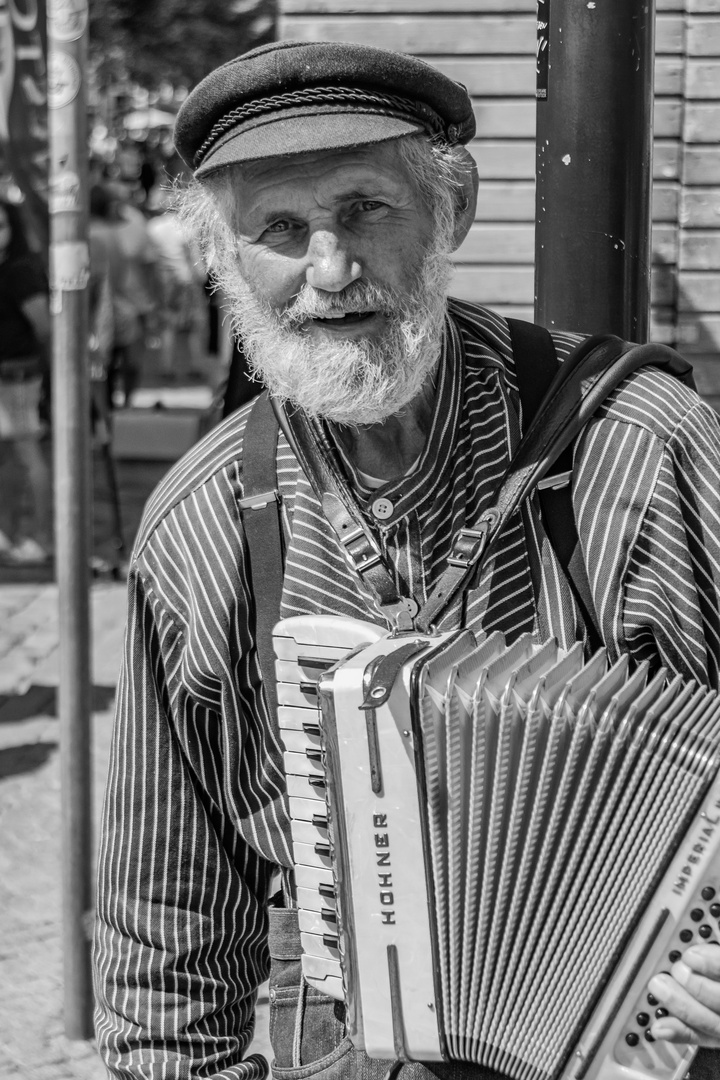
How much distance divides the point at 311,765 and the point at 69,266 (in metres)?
1.90

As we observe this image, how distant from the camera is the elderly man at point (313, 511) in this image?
64.3 inches

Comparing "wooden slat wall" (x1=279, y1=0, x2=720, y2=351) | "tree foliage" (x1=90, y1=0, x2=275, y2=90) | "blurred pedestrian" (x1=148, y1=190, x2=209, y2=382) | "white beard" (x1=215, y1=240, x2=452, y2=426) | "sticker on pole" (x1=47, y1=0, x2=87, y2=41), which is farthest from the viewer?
"tree foliage" (x1=90, y1=0, x2=275, y2=90)

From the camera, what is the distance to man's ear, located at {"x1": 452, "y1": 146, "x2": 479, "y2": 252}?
1.77 metres

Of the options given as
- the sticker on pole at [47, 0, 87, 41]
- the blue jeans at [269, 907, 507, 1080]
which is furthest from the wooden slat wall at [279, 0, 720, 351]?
the blue jeans at [269, 907, 507, 1080]

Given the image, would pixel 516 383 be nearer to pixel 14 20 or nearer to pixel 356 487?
pixel 356 487

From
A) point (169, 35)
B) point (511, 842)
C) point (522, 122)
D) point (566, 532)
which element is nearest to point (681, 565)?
point (566, 532)

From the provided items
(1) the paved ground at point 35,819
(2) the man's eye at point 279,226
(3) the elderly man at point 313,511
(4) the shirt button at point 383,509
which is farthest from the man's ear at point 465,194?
(1) the paved ground at point 35,819

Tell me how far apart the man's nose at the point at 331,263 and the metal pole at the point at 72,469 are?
1.63 metres

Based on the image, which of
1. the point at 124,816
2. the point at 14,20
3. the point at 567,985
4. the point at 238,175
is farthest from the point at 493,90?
the point at 567,985

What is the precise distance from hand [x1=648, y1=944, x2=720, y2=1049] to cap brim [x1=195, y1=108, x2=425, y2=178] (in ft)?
→ 3.21

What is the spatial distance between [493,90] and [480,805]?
3119mm

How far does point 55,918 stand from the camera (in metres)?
4.03

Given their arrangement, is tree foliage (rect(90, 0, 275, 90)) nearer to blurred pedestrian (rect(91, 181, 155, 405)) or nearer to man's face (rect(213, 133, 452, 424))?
blurred pedestrian (rect(91, 181, 155, 405))

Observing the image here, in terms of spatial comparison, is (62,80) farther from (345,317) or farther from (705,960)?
(705,960)
